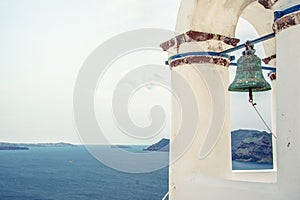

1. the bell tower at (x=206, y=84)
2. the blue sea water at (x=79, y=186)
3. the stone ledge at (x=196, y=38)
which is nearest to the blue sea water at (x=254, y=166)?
the bell tower at (x=206, y=84)

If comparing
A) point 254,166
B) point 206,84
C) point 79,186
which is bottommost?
point 79,186

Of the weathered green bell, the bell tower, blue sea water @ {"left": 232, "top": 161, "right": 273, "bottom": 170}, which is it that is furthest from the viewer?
blue sea water @ {"left": 232, "top": 161, "right": 273, "bottom": 170}

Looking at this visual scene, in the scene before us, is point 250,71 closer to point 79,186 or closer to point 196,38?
point 196,38

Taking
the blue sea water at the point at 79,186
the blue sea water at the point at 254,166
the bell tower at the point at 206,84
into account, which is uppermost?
the bell tower at the point at 206,84

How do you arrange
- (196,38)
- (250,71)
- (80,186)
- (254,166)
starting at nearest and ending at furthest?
(250,71)
(196,38)
(254,166)
(80,186)

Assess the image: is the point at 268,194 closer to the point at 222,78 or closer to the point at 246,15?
the point at 222,78

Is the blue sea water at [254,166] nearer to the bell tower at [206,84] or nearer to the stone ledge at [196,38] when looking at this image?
the bell tower at [206,84]

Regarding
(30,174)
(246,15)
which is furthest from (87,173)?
(246,15)

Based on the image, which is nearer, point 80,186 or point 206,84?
point 206,84

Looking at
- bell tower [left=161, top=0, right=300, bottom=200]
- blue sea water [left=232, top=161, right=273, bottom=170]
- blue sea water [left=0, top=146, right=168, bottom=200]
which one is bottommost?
blue sea water [left=0, top=146, right=168, bottom=200]

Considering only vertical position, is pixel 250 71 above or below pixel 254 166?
above

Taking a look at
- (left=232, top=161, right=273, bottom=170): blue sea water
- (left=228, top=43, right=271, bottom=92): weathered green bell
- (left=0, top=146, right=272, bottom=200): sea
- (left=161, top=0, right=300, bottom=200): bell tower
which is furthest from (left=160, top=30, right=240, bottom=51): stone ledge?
(left=0, top=146, right=272, bottom=200): sea

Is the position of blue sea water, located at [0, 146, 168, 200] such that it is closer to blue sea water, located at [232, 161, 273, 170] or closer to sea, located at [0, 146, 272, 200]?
sea, located at [0, 146, 272, 200]

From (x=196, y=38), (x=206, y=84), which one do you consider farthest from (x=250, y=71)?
(x=196, y=38)
